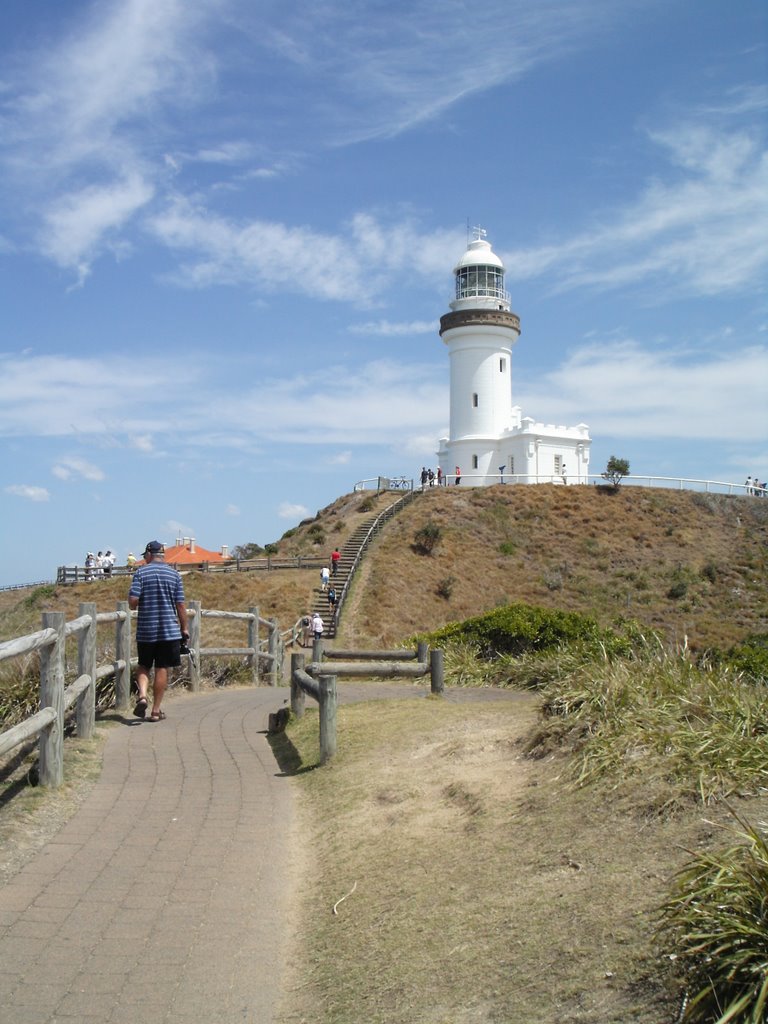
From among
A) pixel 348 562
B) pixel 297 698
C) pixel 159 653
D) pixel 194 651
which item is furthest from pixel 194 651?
pixel 348 562

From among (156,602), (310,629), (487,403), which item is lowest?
(310,629)

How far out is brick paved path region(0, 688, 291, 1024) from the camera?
4020mm

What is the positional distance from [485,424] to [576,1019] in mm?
52369

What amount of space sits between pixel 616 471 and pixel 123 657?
4745cm

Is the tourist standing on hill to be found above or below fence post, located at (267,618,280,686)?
above

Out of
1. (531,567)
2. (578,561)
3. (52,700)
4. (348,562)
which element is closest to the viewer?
(52,700)

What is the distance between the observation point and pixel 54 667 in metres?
6.58

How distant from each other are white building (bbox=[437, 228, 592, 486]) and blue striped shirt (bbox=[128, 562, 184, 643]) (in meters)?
44.8

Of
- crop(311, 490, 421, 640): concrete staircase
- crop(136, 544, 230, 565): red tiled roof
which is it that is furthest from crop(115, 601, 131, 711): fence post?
crop(136, 544, 230, 565): red tiled roof

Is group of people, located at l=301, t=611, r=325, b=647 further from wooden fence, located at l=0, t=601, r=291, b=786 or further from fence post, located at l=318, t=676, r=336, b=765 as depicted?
fence post, located at l=318, t=676, r=336, b=765

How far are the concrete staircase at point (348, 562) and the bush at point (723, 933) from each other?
29840mm

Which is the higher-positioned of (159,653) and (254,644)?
(159,653)

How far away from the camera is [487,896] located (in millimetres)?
4574

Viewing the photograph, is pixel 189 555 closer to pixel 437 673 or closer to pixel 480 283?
pixel 480 283
